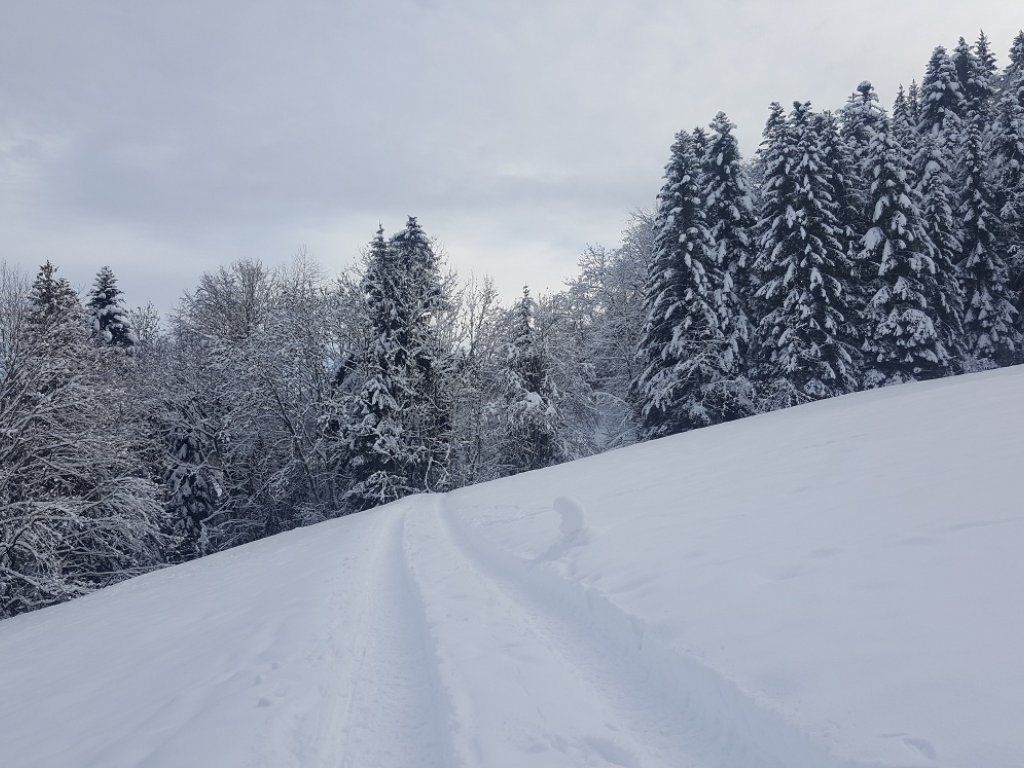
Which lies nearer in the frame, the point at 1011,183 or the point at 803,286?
the point at 803,286

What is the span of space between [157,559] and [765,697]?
2785 cm

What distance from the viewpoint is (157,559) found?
24422mm

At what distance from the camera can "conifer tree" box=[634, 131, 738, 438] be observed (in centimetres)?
2377

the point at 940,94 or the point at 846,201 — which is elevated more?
the point at 940,94

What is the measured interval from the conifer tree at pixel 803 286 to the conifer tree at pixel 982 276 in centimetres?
675

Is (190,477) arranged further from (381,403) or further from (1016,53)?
(1016,53)

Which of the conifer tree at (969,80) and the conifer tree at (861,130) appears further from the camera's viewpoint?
the conifer tree at (969,80)

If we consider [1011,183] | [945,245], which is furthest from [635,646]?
[1011,183]

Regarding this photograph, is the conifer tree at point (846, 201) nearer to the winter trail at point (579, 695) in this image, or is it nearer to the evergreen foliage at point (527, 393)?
the evergreen foliage at point (527, 393)

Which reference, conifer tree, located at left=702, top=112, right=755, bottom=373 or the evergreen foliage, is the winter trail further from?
the evergreen foliage

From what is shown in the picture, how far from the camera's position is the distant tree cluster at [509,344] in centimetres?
1906

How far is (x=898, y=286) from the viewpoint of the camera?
22453 mm

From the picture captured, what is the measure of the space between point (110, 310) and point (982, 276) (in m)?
44.8

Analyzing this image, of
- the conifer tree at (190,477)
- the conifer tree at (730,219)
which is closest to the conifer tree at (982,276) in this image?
the conifer tree at (730,219)
